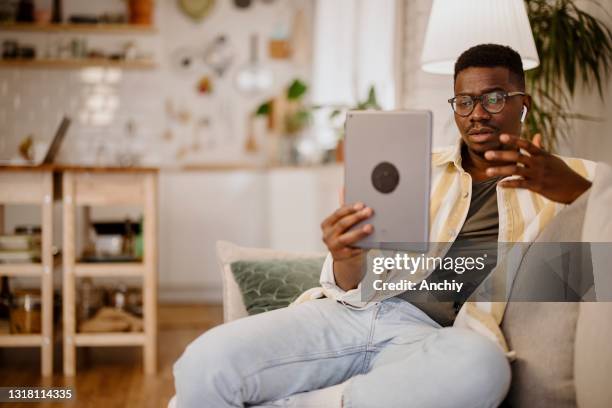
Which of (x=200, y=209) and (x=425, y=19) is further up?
(x=425, y=19)

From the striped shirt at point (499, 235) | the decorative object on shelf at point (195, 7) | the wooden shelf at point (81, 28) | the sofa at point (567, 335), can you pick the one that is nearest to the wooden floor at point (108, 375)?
the striped shirt at point (499, 235)

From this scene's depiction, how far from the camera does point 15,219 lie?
4.15m

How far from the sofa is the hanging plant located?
0.68 meters

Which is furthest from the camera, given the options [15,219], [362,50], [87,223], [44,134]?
[44,134]

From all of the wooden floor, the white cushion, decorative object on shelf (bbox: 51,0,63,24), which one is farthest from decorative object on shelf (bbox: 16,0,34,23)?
the white cushion

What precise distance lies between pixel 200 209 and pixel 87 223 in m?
1.30

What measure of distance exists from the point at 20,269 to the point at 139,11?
9.23 ft

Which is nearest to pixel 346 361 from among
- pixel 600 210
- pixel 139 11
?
pixel 600 210

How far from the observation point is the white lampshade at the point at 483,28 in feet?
5.15

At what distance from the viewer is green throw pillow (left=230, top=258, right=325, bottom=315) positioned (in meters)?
1.54

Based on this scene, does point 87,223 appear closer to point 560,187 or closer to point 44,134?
point 44,134

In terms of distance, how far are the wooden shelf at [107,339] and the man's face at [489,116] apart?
5.91ft

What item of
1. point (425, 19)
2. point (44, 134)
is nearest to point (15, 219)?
point (44, 134)

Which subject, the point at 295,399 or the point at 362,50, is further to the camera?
the point at 362,50
